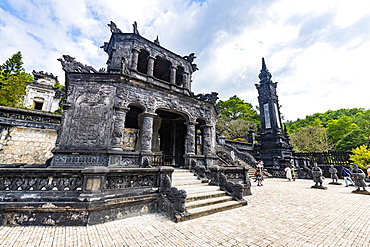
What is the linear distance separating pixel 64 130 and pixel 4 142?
7.27 metres

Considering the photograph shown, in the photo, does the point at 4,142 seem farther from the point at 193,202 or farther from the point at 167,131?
the point at 193,202

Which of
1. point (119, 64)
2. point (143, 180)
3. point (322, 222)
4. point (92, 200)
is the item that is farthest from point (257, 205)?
point (119, 64)

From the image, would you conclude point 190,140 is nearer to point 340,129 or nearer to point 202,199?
point 202,199

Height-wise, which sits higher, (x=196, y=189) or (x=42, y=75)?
(x=42, y=75)

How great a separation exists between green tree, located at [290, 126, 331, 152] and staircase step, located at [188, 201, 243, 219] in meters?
28.1

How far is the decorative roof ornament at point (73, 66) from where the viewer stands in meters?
7.97

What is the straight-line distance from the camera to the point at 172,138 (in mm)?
13188

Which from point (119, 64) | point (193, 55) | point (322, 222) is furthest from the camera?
point (193, 55)

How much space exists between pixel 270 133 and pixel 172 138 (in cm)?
1479

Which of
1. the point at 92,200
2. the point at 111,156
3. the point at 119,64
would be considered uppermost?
the point at 119,64

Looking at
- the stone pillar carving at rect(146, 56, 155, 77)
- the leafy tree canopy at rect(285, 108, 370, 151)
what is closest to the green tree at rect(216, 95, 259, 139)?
the leafy tree canopy at rect(285, 108, 370, 151)

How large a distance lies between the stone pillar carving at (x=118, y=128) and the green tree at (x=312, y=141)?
102 ft

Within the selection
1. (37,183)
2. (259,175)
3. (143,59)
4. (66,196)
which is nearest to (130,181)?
(66,196)

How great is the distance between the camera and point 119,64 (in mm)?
9969
